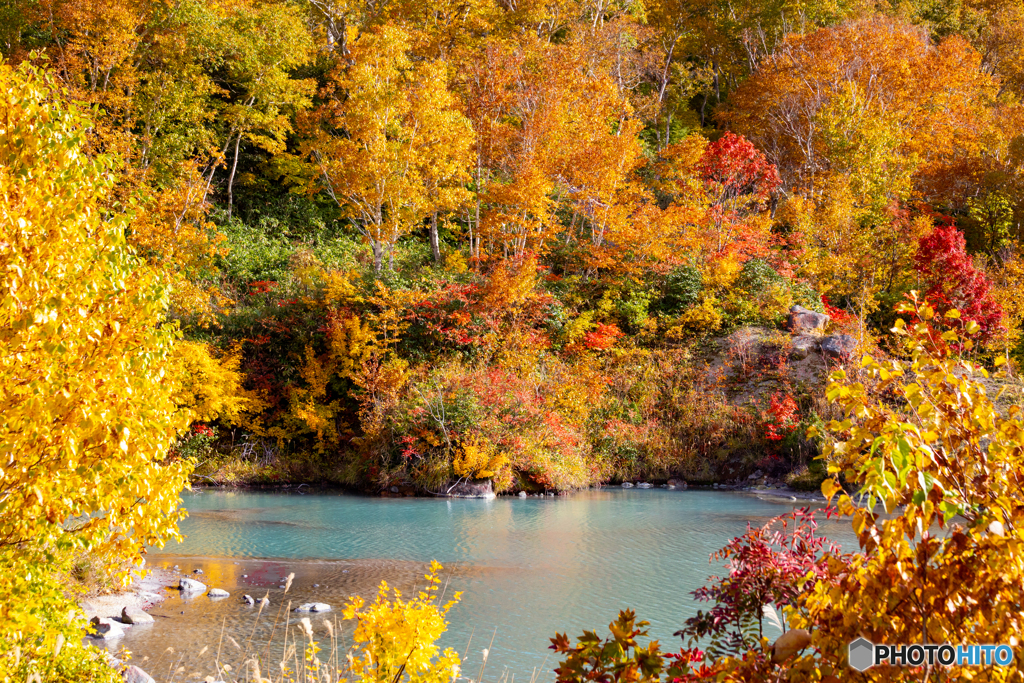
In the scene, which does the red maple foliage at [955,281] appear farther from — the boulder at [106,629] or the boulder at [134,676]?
the boulder at [134,676]

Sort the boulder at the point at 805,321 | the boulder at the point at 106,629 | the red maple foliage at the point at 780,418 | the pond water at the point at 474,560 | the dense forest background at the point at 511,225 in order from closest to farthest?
the boulder at the point at 106,629 < the pond water at the point at 474,560 < the red maple foliage at the point at 780,418 < the dense forest background at the point at 511,225 < the boulder at the point at 805,321

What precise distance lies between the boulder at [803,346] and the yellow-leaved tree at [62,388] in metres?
15.5

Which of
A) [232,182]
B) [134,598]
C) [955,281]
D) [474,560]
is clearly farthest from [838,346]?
[232,182]

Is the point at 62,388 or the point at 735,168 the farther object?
the point at 735,168

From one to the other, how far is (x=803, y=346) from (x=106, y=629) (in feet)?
48.9

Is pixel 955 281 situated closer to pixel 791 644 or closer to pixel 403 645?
pixel 403 645

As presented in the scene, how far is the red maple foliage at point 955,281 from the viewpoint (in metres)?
16.9

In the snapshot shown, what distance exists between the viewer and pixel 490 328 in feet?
56.1

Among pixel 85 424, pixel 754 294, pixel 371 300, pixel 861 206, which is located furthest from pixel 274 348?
pixel 861 206

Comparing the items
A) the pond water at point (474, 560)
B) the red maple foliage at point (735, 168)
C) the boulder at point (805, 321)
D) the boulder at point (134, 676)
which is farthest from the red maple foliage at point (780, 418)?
the boulder at point (134, 676)

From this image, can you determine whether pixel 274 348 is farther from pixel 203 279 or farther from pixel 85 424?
pixel 85 424

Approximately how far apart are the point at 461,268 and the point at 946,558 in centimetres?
1886

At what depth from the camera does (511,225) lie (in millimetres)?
19688

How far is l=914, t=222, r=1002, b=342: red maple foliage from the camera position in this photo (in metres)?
16.9
